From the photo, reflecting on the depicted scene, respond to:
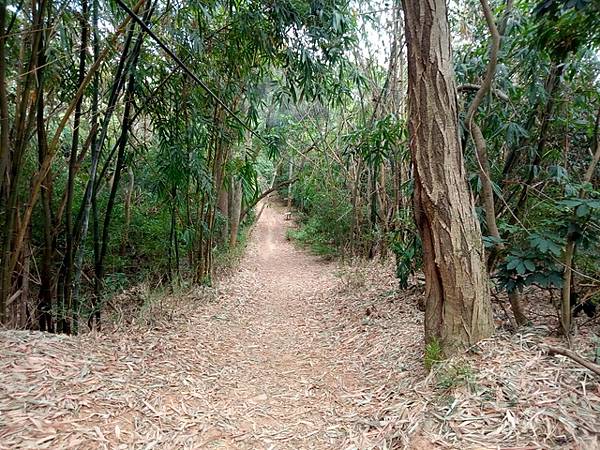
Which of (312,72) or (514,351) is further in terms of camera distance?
(312,72)

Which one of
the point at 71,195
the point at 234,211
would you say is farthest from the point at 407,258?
the point at 234,211

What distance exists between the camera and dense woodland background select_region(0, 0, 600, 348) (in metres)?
1.91

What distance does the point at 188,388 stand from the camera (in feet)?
6.77

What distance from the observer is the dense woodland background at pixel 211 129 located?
1.91m

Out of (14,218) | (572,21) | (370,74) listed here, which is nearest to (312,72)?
(572,21)

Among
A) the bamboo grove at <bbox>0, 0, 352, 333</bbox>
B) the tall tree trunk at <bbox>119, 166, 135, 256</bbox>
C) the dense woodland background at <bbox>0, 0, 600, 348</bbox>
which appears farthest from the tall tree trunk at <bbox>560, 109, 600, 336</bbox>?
the tall tree trunk at <bbox>119, 166, 135, 256</bbox>

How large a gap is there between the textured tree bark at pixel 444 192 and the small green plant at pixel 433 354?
0.08ft

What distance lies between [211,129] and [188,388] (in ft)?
7.95

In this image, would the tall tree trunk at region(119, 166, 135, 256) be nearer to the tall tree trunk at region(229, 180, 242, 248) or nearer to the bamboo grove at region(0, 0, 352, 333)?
the bamboo grove at region(0, 0, 352, 333)

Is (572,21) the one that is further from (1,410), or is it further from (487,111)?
(1,410)

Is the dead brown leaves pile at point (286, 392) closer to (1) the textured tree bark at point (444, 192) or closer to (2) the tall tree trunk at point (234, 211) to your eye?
(1) the textured tree bark at point (444, 192)

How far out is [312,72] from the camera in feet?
11.1

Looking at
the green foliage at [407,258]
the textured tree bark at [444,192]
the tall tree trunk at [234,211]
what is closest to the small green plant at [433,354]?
the textured tree bark at [444,192]

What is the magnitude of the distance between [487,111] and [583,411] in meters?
1.84
